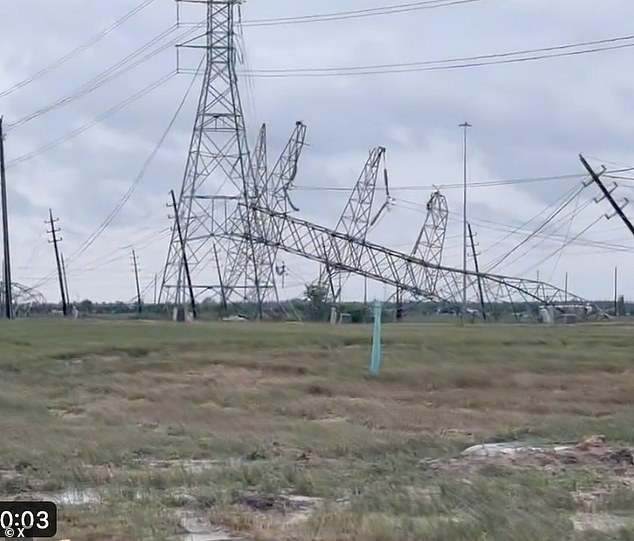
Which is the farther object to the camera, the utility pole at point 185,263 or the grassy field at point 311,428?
the utility pole at point 185,263

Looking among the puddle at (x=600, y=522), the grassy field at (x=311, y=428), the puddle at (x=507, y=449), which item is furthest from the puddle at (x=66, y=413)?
the puddle at (x=600, y=522)

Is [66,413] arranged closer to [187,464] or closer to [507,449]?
[187,464]

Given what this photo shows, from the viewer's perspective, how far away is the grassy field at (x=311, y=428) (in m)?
12.8

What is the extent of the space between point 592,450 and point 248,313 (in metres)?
63.6

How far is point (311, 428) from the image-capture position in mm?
25297

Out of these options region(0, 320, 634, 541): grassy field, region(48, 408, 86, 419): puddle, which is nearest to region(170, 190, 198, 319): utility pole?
region(0, 320, 634, 541): grassy field

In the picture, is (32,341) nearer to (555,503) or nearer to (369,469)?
(369,469)
